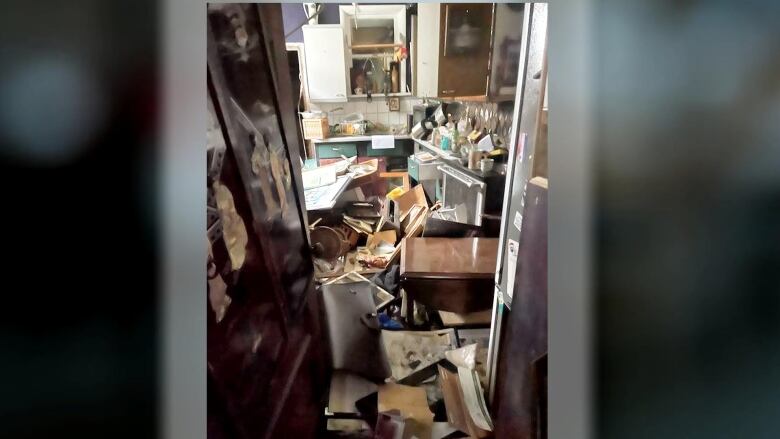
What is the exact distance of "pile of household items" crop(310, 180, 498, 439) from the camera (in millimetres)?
499

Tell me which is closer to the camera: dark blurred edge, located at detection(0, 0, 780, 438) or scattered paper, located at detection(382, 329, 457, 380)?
dark blurred edge, located at detection(0, 0, 780, 438)

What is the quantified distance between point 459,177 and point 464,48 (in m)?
0.16

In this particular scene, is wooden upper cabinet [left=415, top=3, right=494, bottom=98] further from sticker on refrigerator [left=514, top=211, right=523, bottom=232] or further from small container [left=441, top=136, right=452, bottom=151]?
sticker on refrigerator [left=514, top=211, right=523, bottom=232]

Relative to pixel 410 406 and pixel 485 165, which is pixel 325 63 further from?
pixel 410 406

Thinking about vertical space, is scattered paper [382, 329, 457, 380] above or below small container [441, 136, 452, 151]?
below
